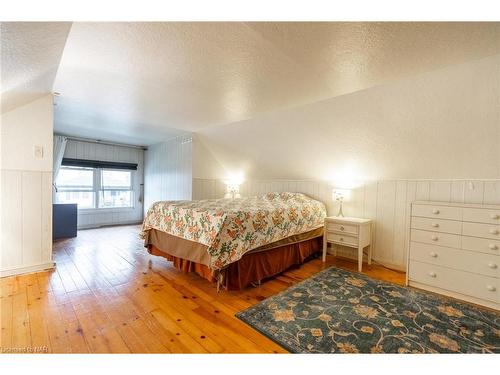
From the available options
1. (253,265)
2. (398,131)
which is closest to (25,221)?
(253,265)

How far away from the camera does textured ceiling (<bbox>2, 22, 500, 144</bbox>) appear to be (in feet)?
4.79

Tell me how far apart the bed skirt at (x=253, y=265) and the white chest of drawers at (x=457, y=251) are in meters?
1.26

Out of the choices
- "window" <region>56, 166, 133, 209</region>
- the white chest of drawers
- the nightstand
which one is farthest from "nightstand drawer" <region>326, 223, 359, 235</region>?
"window" <region>56, 166, 133, 209</region>

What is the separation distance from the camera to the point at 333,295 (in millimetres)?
Result: 2215

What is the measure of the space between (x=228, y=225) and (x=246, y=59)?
1478 mm

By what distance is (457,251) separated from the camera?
2172mm

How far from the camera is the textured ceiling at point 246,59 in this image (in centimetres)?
146

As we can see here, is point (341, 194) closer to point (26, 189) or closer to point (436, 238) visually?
point (436, 238)

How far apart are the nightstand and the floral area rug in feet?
2.10

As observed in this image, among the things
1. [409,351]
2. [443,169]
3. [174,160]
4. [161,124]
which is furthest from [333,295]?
[174,160]

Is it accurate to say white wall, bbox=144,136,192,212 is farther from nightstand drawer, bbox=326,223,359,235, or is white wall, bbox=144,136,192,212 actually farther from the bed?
nightstand drawer, bbox=326,223,359,235

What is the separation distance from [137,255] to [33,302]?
1.41 m

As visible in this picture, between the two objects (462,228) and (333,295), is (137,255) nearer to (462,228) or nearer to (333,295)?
(333,295)

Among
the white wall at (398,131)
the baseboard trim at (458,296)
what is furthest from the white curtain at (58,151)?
the baseboard trim at (458,296)
